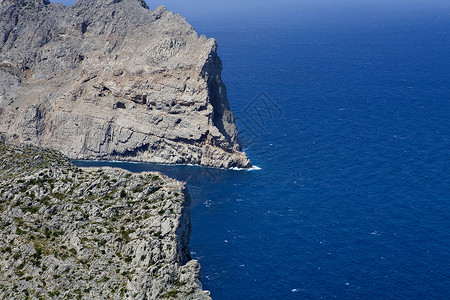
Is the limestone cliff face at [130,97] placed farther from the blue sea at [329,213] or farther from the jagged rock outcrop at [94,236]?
the jagged rock outcrop at [94,236]

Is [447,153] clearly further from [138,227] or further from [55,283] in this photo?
[55,283]

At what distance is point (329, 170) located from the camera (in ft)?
542

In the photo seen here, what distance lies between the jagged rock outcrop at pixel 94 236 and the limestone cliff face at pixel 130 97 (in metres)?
79.9

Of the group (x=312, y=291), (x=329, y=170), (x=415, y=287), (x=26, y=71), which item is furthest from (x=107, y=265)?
(x=26, y=71)

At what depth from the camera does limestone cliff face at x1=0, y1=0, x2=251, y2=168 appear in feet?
577

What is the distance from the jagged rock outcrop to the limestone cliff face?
79.9 meters

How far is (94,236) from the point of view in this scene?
283ft

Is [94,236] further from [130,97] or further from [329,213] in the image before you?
[130,97]

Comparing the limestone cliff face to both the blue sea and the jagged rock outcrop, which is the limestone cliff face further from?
the jagged rock outcrop

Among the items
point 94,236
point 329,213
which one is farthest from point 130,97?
point 94,236

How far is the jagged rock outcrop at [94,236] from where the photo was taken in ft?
266

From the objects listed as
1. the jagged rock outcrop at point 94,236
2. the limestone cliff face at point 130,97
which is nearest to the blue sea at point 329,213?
the limestone cliff face at point 130,97

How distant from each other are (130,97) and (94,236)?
321ft

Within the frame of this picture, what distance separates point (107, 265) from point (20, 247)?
1196cm
